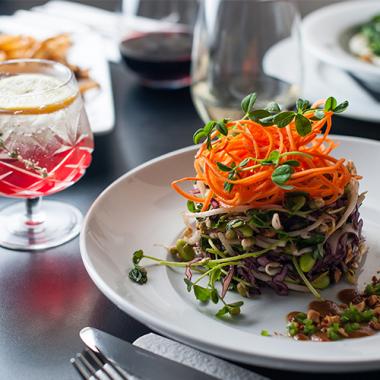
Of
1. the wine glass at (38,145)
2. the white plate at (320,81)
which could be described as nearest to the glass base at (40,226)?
the wine glass at (38,145)

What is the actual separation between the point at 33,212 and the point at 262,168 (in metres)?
0.68

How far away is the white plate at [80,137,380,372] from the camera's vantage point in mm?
1196

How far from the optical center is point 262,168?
1.46 meters

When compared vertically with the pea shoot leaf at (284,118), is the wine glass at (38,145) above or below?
A: below

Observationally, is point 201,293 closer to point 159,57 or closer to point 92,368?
point 92,368

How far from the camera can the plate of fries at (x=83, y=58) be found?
7.32 feet

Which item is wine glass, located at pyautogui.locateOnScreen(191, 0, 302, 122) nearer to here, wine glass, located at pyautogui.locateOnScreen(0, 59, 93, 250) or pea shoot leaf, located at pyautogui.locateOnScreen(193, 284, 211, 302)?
wine glass, located at pyautogui.locateOnScreen(0, 59, 93, 250)

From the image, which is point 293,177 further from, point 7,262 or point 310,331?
point 7,262

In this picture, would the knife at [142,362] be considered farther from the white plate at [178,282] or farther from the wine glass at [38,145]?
the wine glass at [38,145]

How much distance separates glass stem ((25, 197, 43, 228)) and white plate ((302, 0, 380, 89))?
3.62 ft

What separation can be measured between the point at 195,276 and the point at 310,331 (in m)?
0.30

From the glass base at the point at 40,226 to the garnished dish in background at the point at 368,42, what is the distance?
4.51 ft

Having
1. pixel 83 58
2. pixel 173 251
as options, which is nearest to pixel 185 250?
pixel 173 251

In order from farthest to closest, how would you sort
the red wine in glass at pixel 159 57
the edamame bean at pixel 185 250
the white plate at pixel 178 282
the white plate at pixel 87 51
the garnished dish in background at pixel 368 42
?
1. the garnished dish in background at pixel 368 42
2. the red wine in glass at pixel 159 57
3. the white plate at pixel 87 51
4. the edamame bean at pixel 185 250
5. the white plate at pixel 178 282
